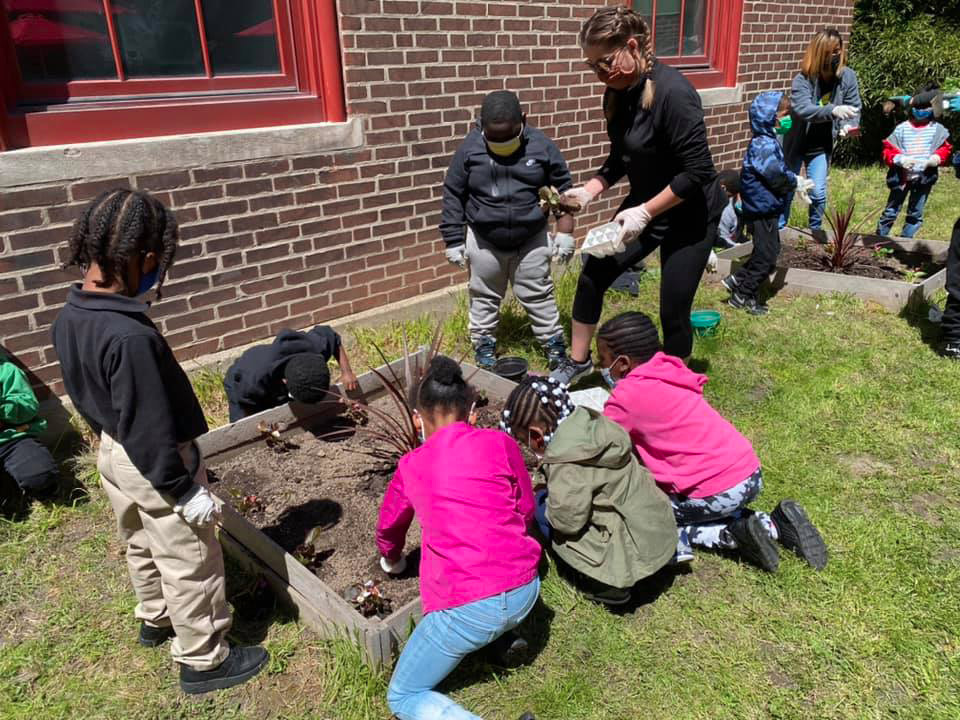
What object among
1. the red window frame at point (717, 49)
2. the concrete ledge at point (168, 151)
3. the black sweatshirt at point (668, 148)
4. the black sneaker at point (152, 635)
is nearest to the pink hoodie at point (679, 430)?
the black sweatshirt at point (668, 148)

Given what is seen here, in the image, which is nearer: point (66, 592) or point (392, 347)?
point (66, 592)

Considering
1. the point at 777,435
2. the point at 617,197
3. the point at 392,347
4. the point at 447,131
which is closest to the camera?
the point at 777,435

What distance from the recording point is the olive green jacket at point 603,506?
2.74 metres

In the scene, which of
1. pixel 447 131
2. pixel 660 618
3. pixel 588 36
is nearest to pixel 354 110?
pixel 447 131

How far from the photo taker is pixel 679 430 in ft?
10.1

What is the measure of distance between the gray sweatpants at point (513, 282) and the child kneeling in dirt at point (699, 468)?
1.68 metres

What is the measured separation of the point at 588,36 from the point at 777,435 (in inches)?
92.7

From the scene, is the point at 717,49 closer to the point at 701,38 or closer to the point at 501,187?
the point at 701,38

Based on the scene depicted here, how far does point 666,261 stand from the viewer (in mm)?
4074

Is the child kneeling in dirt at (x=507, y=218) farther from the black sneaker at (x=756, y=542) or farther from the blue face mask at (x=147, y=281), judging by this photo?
the blue face mask at (x=147, y=281)

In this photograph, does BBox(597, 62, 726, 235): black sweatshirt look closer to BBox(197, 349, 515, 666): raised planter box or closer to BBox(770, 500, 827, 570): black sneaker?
BBox(197, 349, 515, 666): raised planter box

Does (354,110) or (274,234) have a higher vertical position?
(354,110)

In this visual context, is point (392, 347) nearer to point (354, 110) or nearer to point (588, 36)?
point (354, 110)

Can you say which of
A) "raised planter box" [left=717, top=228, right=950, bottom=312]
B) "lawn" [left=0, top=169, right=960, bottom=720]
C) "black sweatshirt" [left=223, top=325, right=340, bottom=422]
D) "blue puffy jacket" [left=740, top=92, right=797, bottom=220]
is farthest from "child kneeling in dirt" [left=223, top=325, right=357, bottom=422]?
"raised planter box" [left=717, top=228, right=950, bottom=312]
